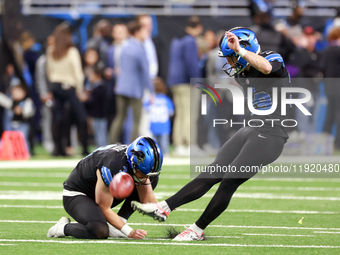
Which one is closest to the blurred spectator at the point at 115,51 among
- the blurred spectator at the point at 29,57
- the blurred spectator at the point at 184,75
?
the blurred spectator at the point at 184,75

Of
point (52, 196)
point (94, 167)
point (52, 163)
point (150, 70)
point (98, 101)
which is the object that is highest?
point (150, 70)

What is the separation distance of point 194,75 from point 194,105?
2.02ft

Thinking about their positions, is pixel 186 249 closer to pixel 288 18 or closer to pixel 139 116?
pixel 139 116

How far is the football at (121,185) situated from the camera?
6.46 meters

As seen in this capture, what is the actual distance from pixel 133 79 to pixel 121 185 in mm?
8934

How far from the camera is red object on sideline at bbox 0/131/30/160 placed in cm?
1548

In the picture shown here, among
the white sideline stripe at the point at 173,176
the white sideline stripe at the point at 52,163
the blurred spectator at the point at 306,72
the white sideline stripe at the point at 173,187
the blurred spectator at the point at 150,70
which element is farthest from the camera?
the blurred spectator at the point at 306,72

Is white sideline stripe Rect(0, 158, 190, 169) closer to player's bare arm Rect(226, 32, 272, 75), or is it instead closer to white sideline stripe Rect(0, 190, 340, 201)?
white sideline stripe Rect(0, 190, 340, 201)

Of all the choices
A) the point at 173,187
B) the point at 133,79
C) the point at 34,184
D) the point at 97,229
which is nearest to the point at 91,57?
the point at 133,79

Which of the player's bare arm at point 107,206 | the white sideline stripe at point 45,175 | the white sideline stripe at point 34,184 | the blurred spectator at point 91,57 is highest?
the blurred spectator at point 91,57

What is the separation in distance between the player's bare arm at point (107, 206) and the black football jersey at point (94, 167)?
13 centimetres

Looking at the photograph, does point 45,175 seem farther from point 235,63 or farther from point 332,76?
point 235,63

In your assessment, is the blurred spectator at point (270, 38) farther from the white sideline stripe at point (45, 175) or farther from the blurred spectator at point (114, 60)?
the white sideline stripe at point (45, 175)

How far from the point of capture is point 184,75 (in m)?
16.1
